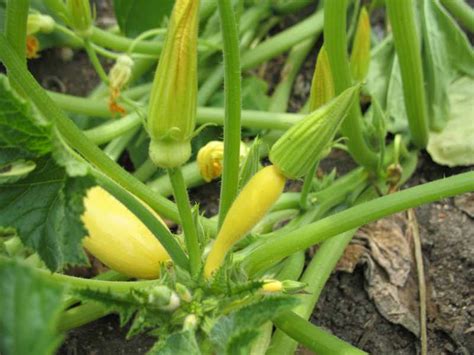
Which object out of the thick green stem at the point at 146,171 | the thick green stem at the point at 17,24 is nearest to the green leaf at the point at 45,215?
the thick green stem at the point at 17,24

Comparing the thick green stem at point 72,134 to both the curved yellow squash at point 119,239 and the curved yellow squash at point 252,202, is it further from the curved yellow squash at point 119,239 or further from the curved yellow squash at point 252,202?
the curved yellow squash at point 252,202

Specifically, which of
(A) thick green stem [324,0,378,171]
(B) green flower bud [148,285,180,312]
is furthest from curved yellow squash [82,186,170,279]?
(A) thick green stem [324,0,378,171]

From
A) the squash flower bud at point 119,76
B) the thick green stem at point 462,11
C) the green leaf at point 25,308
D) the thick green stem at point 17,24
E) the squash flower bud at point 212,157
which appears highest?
the thick green stem at point 17,24

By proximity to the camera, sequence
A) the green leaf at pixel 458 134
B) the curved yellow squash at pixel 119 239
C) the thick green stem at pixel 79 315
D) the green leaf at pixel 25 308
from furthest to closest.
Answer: the green leaf at pixel 458 134, the thick green stem at pixel 79 315, the curved yellow squash at pixel 119 239, the green leaf at pixel 25 308

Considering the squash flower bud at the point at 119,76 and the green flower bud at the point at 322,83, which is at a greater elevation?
the green flower bud at the point at 322,83

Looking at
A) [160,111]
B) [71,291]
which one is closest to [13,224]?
[71,291]

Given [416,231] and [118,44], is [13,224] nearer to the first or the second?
[118,44]
